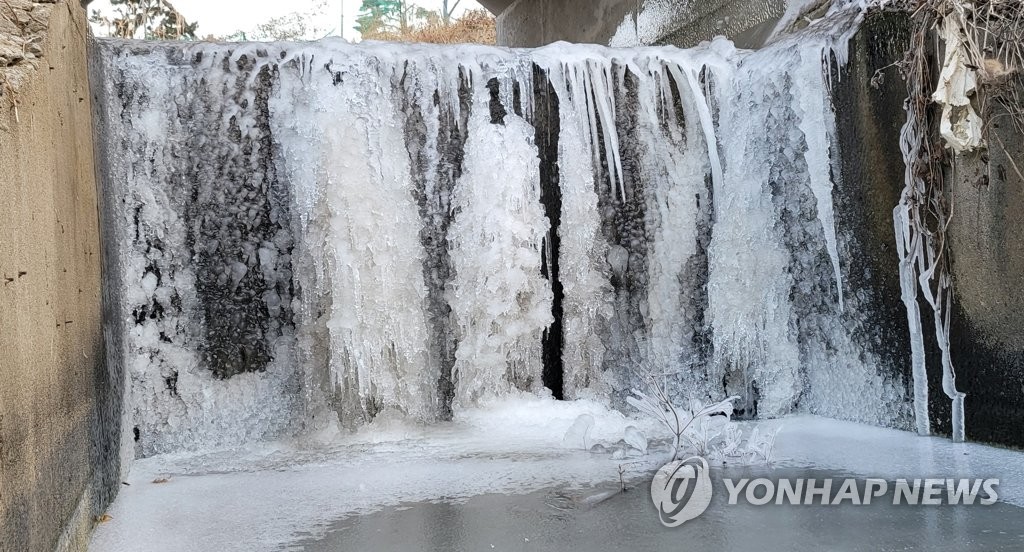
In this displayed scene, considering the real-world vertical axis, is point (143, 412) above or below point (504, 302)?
below

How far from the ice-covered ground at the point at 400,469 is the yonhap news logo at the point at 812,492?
101 mm

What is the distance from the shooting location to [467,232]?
4633 millimetres

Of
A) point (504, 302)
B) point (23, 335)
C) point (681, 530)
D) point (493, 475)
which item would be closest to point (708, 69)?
point (504, 302)

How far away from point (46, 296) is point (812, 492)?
233 centimetres

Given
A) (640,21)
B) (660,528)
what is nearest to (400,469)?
(660,528)

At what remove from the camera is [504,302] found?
4613 millimetres

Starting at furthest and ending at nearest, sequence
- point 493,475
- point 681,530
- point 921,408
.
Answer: point 921,408 → point 493,475 → point 681,530

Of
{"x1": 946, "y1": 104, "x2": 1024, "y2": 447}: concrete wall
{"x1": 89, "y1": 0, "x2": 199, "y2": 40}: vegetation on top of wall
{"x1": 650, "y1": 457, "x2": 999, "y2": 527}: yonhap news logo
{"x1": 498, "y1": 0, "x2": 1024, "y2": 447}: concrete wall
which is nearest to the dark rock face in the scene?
{"x1": 498, "y1": 0, "x2": 1024, "y2": 447}: concrete wall

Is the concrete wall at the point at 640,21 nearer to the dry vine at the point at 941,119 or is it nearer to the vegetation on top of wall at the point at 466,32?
the dry vine at the point at 941,119

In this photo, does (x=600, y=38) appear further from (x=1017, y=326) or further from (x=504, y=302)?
(x=1017, y=326)

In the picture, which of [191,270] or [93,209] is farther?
[191,270]

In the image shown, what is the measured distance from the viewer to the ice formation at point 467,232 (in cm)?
428

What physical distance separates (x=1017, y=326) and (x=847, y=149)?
1.19 metres

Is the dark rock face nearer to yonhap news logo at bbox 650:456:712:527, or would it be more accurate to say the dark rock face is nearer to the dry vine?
the dry vine
